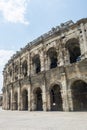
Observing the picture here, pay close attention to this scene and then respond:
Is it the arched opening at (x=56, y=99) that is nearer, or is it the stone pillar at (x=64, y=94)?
the stone pillar at (x=64, y=94)

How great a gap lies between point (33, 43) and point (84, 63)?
9107 mm

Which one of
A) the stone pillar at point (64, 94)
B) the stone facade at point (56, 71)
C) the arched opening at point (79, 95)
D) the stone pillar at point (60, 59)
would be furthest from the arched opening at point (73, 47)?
the stone pillar at point (64, 94)

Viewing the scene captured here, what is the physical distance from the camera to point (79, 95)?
55.1 ft

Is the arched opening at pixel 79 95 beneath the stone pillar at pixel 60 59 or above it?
beneath

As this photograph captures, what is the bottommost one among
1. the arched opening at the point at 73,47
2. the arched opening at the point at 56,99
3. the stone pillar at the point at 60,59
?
the arched opening at the point at 56,99

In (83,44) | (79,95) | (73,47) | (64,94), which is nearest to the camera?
(83,44)

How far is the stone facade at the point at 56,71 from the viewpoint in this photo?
1616 centimetres

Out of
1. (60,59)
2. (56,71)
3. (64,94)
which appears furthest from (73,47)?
(64,94)

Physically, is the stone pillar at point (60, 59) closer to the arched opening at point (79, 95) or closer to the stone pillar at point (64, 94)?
the stone pillar at point (64, 94)

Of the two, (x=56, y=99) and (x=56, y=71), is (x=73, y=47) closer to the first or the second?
(x=56, y=71)

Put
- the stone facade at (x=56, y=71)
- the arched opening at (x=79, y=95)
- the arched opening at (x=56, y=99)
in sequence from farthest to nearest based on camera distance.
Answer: the arched opening at (x=56, y=99), the arched opening at (x=79, y=95), the stone facade at (x=56, y=71)

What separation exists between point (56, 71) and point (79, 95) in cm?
340
